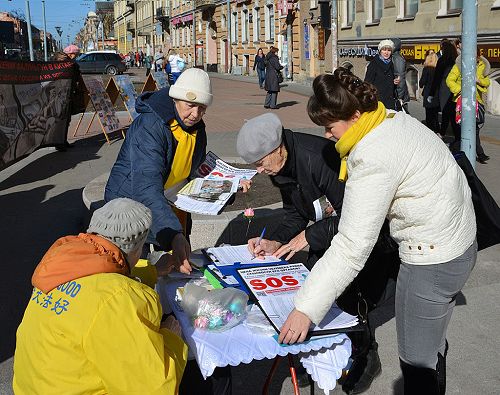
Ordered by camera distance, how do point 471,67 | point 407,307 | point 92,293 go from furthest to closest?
point 471,67
point 407,307
point 92,293

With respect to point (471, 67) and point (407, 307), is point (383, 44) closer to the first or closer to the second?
point (471, 67)

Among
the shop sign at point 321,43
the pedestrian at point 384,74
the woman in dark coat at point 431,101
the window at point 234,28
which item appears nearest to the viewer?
the pedestrian at point 384,74

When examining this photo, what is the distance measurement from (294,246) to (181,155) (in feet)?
2.86

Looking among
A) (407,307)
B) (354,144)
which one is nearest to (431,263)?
(407,307)

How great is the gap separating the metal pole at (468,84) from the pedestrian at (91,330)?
17.6ft

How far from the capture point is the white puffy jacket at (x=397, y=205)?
231cm

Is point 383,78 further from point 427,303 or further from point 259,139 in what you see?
point 427,303

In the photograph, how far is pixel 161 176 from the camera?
336 cm

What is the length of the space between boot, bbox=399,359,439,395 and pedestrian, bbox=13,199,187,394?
3.46ft

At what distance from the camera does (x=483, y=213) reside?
2.84m

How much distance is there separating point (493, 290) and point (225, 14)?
42706mm

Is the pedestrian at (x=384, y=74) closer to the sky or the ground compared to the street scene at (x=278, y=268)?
closer to the sky

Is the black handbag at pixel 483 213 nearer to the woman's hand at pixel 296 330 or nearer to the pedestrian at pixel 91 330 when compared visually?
the woman's hand at pixel 296 330

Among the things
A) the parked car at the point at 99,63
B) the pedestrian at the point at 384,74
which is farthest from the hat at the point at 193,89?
the parked car at the point at 99,63
